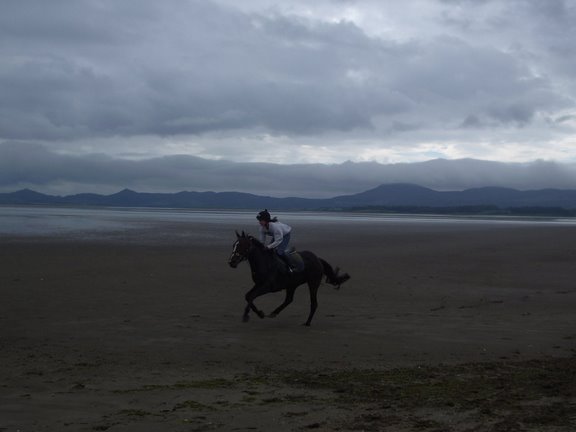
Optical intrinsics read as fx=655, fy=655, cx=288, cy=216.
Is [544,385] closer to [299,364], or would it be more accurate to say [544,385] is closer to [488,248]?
[299,364]

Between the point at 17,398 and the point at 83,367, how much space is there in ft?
5.59

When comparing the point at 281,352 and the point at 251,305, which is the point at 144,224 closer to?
the point at 251,305

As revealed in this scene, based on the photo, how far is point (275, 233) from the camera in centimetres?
1396

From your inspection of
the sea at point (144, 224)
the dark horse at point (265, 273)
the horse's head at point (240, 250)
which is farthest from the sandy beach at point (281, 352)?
the sea at point (144, 224)

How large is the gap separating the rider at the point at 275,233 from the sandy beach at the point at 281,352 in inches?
54.3

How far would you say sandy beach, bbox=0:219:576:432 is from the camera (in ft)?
22.5

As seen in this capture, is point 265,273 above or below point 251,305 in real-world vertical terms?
above

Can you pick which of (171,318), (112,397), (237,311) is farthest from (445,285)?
(112,397)

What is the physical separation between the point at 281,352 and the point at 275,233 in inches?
153

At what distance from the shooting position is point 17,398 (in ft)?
24.6

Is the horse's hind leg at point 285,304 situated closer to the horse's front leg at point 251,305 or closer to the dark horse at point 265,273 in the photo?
the dark horse at point 265,273

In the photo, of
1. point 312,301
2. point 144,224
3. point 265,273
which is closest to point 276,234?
point 265,273

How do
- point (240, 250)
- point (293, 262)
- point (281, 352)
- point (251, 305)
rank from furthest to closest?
point (293, 262), point (240, 250), point (251, 305), point (281, 352)

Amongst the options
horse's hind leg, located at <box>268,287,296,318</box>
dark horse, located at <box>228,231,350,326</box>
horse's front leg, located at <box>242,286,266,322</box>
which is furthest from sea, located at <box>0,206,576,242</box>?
horse's front leg, located at <box>242,286,266,322</box>
